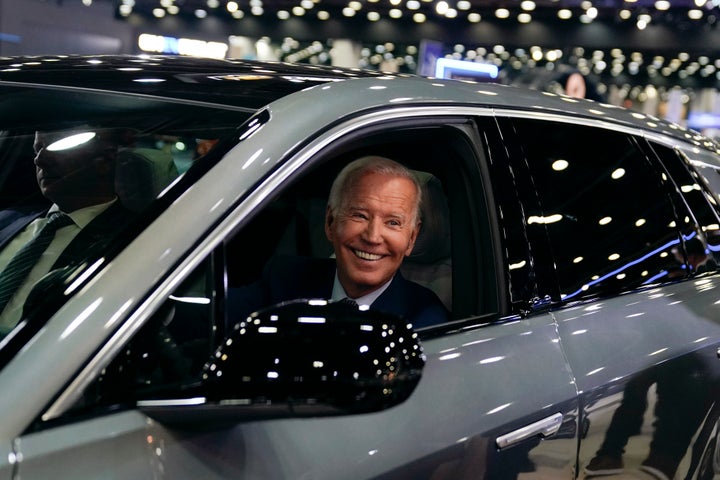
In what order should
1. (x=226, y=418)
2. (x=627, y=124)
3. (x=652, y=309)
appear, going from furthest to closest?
(x=627, y=124), (x=652, y=309), (x=226, y=418)

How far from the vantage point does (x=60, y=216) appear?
2.17 m

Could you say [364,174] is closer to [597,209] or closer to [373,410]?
[597,209]

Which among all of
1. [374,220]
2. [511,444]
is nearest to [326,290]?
[374,220]

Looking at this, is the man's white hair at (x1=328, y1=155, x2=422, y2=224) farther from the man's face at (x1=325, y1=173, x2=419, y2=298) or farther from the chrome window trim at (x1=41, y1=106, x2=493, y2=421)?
the chrome window trim at (x1=41, y1=106, x2=493, y2=421)

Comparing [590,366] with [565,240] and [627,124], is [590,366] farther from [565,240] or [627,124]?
[627,124]

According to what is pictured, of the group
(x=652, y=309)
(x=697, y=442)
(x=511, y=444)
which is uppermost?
(x=652, y=309)

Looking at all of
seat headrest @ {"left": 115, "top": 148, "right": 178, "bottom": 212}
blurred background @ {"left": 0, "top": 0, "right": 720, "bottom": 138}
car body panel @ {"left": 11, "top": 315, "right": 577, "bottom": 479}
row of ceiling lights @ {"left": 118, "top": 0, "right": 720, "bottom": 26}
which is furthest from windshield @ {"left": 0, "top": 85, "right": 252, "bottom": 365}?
row of ceiling lights @ {"left": 118, "top": 0, "right": 720, "bottom": 26}

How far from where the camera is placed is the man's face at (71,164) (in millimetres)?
1974

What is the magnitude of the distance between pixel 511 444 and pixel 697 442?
0.91 m

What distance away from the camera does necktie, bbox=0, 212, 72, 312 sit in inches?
69.2

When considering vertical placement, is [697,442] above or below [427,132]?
below

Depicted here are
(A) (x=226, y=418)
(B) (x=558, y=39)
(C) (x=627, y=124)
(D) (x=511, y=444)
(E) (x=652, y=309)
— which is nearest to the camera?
(A) (x=226, y=418)

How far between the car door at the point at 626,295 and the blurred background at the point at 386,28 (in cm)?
1741

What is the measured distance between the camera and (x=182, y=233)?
146 centimetres
